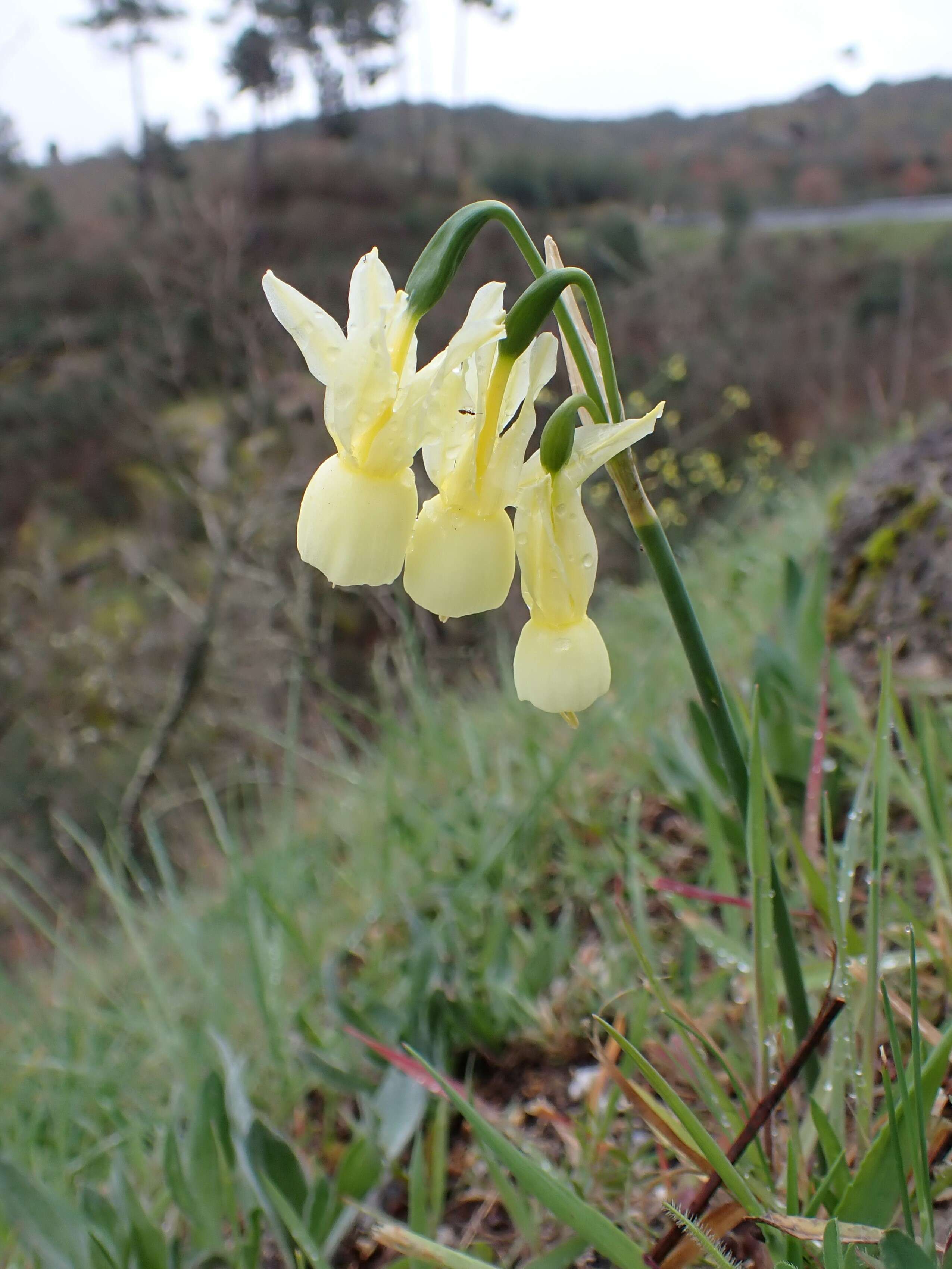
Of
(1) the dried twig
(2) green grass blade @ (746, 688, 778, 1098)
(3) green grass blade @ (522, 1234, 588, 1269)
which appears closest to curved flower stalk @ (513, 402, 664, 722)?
(2) green grass blade @ (746, 688, 778, 1098)

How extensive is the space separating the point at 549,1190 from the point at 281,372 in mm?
10558

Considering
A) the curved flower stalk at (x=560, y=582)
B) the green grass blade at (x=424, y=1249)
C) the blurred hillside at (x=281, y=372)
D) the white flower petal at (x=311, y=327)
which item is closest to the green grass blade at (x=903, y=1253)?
the green grass blade at (x=424, y=1249)

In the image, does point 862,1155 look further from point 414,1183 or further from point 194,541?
point 194,541

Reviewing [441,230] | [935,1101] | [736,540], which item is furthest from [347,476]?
[736,540]

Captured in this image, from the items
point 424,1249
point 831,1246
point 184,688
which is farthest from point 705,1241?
point 184,688

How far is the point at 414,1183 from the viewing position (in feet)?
2.97

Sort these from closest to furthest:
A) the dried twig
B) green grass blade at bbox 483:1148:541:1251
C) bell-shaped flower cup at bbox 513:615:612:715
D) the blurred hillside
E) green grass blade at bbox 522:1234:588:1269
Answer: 1. bell-shaped flower cup at bbox 513:615:612:715
2. green grass blade at bbox 522:1234:588:1269
3. green grass blade at bbox 483:1148:541:1251
4. the dried twig
5. the blurred hillside

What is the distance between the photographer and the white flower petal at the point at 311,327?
619 mm

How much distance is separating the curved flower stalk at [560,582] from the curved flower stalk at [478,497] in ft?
0.06

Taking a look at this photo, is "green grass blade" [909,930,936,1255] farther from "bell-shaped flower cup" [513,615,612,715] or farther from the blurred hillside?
the blurred hillside

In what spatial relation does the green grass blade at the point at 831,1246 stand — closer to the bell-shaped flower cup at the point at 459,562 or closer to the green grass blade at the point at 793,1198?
the green grass blade at the point at 793,1198

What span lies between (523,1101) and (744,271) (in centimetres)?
1452

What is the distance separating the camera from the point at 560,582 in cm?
65

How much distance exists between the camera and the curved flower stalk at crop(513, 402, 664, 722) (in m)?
0.62
